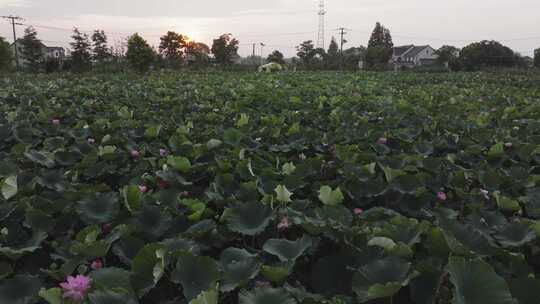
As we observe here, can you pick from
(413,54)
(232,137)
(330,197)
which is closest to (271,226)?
(330,197)

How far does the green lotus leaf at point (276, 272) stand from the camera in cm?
132

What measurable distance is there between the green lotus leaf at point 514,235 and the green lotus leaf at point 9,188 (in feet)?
6.48

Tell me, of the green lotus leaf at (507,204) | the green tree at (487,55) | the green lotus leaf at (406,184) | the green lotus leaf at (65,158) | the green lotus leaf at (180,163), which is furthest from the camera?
the green tree at (487,55)

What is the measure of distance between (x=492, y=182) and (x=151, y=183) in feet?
5.76

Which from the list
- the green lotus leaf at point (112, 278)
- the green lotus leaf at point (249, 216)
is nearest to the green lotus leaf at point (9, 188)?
the green lotus leaf at point (112, 278)

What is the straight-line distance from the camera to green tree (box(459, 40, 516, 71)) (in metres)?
47.0

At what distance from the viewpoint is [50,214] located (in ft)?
6.01

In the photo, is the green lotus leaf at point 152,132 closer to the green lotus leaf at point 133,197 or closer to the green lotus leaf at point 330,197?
the green lotus leaf at point 133,197

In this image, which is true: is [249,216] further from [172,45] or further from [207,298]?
[172,45]

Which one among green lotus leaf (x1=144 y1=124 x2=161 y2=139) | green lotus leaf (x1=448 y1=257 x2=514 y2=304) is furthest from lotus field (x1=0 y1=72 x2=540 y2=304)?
green lotus leaf (x1=144 y1=124 x2=161 y2=139)

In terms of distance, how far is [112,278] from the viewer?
4.33 ft

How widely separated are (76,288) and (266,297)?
1.67 ft

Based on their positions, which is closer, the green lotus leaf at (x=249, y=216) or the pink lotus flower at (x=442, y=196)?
the green lotus leaf at (x=249, y=216)

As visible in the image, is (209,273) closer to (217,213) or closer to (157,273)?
(157,273)
